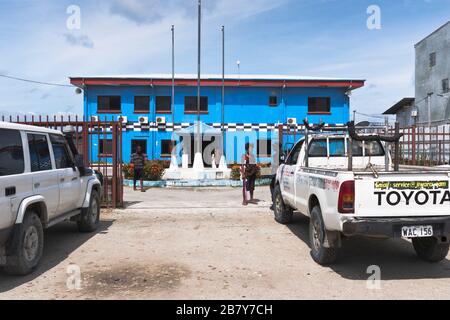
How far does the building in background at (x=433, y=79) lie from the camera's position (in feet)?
90.2

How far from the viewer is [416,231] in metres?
4.94

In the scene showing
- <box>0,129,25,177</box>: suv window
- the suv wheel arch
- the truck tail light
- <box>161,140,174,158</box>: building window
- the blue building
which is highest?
the blue building

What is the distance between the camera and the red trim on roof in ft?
84.7

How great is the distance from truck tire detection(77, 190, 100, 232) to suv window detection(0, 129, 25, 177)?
106 inches

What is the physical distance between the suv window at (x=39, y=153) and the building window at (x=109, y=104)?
21327 mm

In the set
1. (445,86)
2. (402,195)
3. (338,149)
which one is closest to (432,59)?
(445,86)

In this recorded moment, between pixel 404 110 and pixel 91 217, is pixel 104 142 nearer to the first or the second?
pixel 91 217

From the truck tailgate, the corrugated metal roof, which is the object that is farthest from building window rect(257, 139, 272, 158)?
the truck tailgate

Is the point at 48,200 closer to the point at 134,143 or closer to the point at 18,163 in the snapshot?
the point at 18,163

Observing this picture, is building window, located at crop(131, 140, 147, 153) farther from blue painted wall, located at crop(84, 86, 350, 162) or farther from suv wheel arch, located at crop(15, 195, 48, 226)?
suv wheel arch, located at crop(15, 195, 48, 226)

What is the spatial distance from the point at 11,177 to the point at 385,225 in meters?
4.55

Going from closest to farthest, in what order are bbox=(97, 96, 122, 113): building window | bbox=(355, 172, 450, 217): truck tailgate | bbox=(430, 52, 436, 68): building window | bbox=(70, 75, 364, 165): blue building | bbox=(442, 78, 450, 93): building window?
bbox=(355, 172, 450, 217): truck tailgate, bbox=(70, 75, 364, 165): blue building, bbox=(97, 96, 122, 113): building window, bbox=(442, 78, 450, 93): building window, bbox=(430, 52, 436, 68): building window
